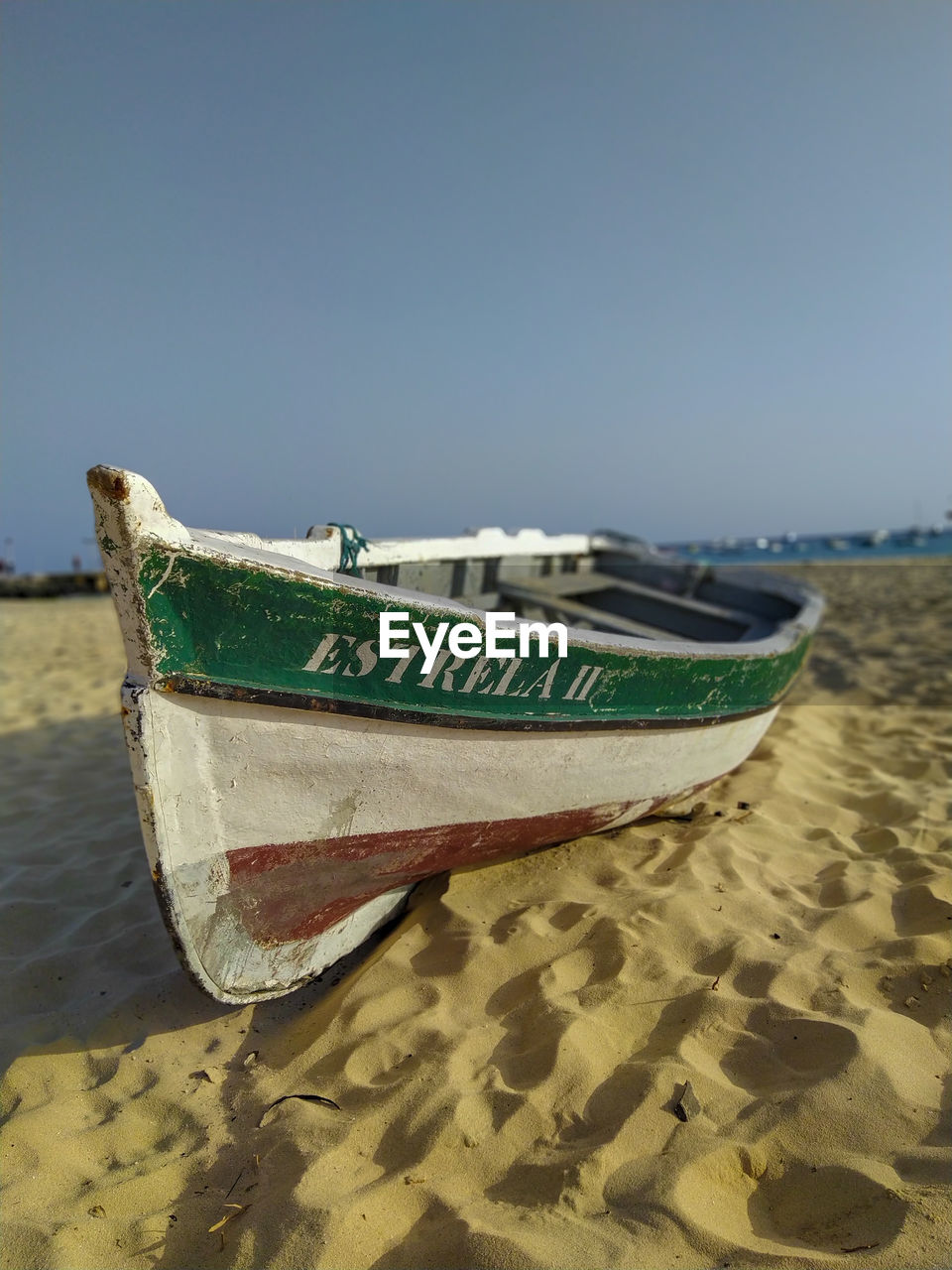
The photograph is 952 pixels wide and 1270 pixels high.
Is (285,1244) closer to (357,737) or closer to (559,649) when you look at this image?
(357,737)

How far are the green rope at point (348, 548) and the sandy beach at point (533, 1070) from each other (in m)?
1.30

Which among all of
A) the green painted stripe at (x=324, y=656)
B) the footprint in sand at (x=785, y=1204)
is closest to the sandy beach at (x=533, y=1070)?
the footprint in sand at (x=785, y=1204)

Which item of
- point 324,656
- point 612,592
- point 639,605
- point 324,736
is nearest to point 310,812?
Answer: point 324,736

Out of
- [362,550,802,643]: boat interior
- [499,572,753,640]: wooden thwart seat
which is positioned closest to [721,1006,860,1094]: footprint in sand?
[362,550,802,643]: boat interior

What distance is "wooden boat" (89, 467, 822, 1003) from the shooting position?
174cm

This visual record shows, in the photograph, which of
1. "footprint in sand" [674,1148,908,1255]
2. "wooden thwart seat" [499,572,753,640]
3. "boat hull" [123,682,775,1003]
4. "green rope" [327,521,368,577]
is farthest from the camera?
"wooden thwart seat" [499,572,753,640]

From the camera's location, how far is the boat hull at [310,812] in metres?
1.83

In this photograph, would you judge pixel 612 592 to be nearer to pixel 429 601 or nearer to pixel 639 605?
pixel 639 605

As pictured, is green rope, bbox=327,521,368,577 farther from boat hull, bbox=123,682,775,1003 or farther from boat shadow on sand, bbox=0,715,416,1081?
boat shadow on sand, bbox=0,715,416,1081

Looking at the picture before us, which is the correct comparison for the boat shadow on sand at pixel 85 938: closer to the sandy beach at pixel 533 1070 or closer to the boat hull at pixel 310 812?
the sandy beach at pixel 533 1070

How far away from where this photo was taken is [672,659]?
2693 mm

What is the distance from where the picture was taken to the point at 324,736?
1.99 meters

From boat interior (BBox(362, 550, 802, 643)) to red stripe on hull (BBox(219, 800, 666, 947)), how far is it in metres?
1.21

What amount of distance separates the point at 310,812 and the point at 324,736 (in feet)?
0.78
